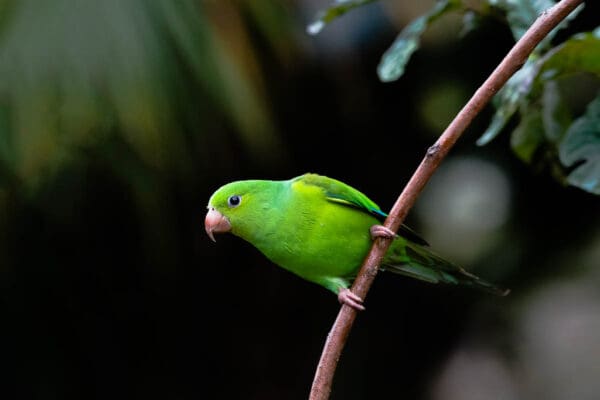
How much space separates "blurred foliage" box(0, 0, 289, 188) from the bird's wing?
57.0 inches

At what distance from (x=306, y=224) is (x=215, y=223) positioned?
20cm

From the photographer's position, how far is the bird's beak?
1.59 metres

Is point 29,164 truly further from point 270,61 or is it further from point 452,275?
point 452,275

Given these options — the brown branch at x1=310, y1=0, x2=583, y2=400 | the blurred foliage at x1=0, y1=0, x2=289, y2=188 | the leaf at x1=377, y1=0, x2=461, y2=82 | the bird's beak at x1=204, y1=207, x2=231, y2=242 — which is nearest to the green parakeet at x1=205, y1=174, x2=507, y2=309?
the bird's beak at x1=204, y1=207, x2=231, y2=242

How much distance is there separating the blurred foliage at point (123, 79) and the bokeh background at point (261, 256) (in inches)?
0.5

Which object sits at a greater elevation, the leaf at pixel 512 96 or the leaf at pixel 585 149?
the leaf at pixel 512 96

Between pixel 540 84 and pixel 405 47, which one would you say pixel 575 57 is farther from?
pixel 405 47

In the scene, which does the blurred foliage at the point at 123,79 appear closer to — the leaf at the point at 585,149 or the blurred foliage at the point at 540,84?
the blurred foliage at the point at 540,84

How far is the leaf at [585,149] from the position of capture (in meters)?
1.39

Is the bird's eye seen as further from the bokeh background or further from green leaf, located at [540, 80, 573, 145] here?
the bokeh background

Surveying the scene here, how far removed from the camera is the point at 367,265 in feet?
4.04

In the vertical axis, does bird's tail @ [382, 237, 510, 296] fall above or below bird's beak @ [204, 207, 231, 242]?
below

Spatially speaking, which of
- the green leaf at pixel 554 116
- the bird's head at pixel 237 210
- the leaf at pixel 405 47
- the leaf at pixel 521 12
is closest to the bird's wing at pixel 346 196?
the bird's head at pixel 237 210

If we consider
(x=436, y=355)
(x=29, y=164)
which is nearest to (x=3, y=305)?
(x=29, y=164)
